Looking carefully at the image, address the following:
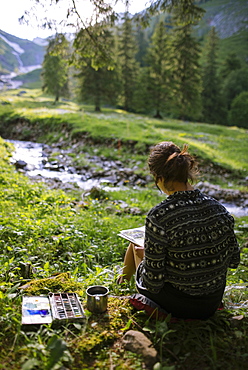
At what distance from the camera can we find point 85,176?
12930 millimetres

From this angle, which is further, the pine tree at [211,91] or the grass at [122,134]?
the pine tree at [211,91]

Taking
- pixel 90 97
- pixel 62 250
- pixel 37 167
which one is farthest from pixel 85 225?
pixel 90 97

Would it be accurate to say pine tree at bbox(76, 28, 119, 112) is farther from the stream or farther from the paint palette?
the paint palette

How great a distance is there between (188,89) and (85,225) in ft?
110

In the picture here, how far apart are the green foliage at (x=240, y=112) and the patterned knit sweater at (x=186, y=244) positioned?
51.1m

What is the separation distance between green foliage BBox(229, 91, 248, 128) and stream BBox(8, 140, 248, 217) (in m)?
40.5

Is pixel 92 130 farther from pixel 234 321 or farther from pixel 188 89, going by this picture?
pixel 188 89

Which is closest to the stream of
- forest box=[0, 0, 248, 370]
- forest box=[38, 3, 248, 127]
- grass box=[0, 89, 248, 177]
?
forest box=[0, 0, 248, 370]

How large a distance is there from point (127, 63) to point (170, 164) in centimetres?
4082

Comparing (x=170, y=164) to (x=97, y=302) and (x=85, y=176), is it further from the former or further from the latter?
(x=85, y=176)

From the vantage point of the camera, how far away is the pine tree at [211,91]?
48.2m

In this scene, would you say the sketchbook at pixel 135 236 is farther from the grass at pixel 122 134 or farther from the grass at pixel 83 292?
the grass at pixel 122 134

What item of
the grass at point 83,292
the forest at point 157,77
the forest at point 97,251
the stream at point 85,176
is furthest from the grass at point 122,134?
the grass at point 83,292

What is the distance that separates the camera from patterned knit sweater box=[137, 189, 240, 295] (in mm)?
2740
